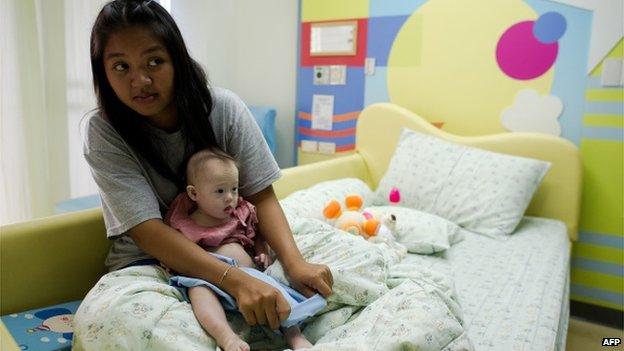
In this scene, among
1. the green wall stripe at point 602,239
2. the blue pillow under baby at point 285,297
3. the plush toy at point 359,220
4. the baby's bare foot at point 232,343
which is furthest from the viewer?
the green wall stripe at point 602,239

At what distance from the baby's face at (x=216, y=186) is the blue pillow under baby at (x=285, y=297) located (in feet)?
0.45

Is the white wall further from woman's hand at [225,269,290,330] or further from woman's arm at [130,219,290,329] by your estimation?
woman's hand at [225,269,290,330]

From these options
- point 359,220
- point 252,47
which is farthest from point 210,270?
point 252,47

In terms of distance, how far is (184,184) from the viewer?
121 cm

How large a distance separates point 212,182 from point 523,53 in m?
1.73

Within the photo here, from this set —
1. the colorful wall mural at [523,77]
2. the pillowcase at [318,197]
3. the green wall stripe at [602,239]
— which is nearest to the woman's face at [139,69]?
the pillowcase at [318,197]

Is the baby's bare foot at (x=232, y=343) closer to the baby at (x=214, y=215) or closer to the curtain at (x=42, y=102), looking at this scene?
the baby at (x=214, y=215)

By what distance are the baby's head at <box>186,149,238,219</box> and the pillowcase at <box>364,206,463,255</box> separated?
0.81 m

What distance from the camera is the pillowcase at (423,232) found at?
5.50ft

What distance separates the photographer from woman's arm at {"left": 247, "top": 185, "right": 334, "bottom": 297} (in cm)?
104

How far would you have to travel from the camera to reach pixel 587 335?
2076 millimetres

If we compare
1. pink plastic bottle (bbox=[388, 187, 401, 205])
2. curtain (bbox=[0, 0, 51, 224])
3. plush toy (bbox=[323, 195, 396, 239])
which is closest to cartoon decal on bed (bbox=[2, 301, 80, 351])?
plush toy (bbox=[323, 195, 396, 239])

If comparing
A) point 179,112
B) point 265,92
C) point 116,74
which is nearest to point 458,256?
point 179,112

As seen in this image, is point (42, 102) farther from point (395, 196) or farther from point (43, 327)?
point (395, 196)
